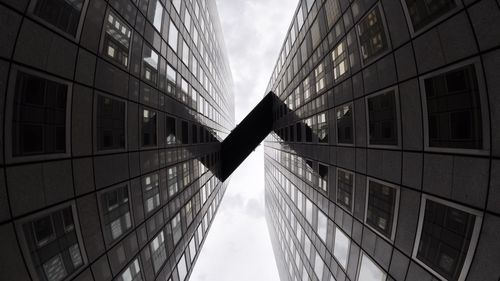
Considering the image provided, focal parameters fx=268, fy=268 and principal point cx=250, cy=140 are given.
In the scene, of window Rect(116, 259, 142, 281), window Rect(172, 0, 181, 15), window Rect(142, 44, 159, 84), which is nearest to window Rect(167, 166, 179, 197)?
window Rect(116, 259, 142, 281)

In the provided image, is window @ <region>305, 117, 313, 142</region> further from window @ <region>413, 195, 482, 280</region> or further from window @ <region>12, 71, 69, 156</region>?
window @ <region>12, 71, 69, 156</region>

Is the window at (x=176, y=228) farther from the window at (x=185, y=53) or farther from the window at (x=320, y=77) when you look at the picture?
the window at (x=320, y=77)

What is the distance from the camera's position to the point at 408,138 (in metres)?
9.72

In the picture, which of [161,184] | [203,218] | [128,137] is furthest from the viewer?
[203,218]

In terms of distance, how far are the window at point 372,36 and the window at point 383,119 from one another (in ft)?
6.31

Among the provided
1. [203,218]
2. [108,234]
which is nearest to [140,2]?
[108,234]

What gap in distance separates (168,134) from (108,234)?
8.31 m

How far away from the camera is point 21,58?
7.02 meters

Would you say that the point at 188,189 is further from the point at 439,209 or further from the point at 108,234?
the point at 439,209

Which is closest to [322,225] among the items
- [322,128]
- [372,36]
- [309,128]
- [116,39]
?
[322,128]

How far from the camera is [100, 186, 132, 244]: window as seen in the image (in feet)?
35.7

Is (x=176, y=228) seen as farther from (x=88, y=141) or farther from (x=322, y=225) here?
(x=88, y=141)

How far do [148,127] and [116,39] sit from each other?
486cm

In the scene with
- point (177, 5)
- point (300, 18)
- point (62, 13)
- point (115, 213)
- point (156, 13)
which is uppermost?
point (300, 18)
